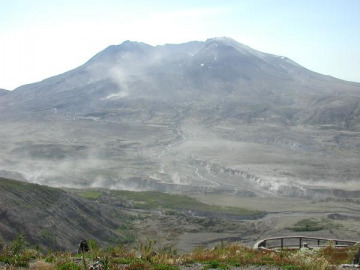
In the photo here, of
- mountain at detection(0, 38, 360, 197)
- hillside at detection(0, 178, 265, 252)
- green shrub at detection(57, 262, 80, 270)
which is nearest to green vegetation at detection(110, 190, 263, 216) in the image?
hillside at detection(0, 178, 265, 252)

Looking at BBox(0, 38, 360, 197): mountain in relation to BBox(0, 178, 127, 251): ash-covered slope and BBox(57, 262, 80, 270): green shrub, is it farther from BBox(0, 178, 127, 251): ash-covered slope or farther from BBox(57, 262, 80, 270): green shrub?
BBox(57, 262, 80, 270): green shrub

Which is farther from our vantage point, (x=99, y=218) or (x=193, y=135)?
(x=193, y=135)

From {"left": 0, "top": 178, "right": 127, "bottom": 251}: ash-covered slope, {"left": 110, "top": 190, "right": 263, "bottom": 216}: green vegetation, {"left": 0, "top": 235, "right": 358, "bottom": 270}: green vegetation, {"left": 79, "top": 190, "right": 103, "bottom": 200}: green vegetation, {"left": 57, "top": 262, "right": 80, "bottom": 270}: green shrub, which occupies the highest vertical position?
{"left": 57, "top": 262, "right": 80, "bottom": 270}: green shrub

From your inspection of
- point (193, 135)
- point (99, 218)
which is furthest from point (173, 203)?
point (193, 135)

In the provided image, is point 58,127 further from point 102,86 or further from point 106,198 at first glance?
point 106,198

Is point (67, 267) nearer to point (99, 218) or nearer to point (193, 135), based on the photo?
point (99, 218)

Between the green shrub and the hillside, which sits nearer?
the green shrub
